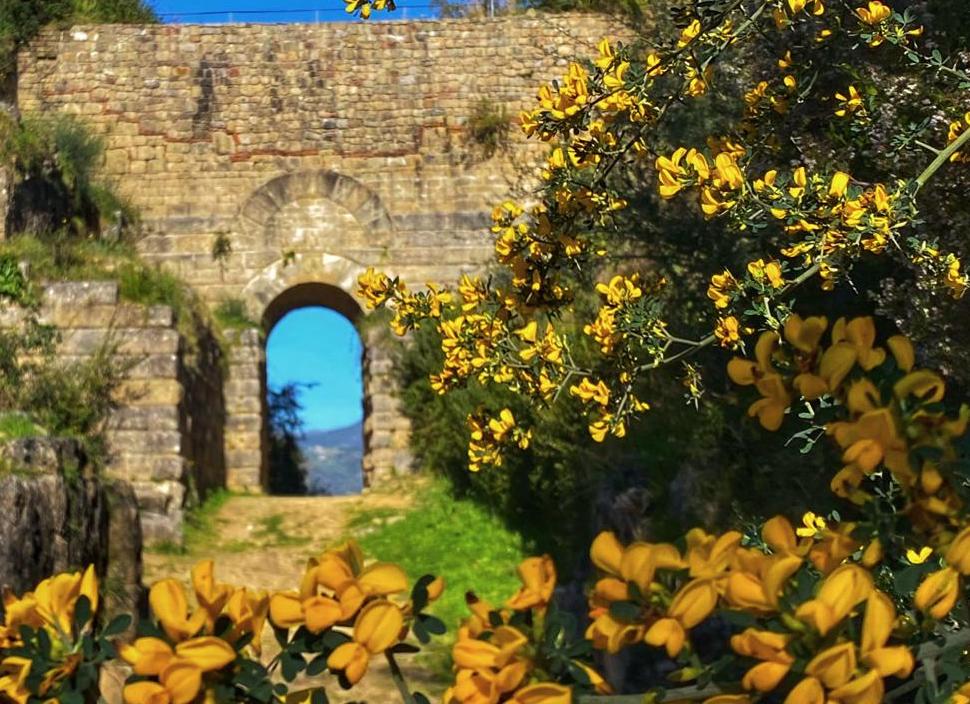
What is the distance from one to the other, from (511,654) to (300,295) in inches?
584

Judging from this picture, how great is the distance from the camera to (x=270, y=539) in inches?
466

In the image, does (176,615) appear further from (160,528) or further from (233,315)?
(233,315)

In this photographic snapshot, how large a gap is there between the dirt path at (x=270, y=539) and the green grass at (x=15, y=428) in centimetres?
206

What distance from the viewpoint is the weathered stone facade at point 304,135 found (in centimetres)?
1531

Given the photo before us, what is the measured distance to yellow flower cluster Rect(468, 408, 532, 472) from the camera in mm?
4176

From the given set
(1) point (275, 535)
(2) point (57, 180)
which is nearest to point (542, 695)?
(1) point (275, 535)

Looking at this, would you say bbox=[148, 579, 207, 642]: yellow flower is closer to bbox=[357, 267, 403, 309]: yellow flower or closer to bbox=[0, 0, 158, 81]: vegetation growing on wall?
bbox=[357, 267, 403, 309]: yellow flower

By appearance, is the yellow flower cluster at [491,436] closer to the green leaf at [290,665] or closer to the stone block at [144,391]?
the green leaf at [290,665]

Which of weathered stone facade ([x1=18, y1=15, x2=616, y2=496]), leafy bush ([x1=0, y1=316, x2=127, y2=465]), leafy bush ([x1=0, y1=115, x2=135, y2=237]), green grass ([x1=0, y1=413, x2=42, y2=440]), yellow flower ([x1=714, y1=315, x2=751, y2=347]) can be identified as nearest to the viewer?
yellow flower ([x1=714, y1=315, x2=751, y2=347])

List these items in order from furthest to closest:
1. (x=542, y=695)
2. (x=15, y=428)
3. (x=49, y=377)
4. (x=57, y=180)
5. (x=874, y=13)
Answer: (x=57, y=180)
(x=49, y=377)
(x=15, y=428)
(x=874, y=13)
(x=542, y=695)

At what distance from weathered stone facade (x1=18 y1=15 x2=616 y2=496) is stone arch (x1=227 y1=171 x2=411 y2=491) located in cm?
2

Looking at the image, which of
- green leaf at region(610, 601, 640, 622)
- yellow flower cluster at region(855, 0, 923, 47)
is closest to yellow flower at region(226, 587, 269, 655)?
green leaf at region(610, 601, 640, 622)

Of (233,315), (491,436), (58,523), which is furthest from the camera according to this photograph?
(233,315)

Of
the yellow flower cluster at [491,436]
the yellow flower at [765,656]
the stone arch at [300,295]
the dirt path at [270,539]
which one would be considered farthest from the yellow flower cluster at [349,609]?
the stone arch at [300,295]
